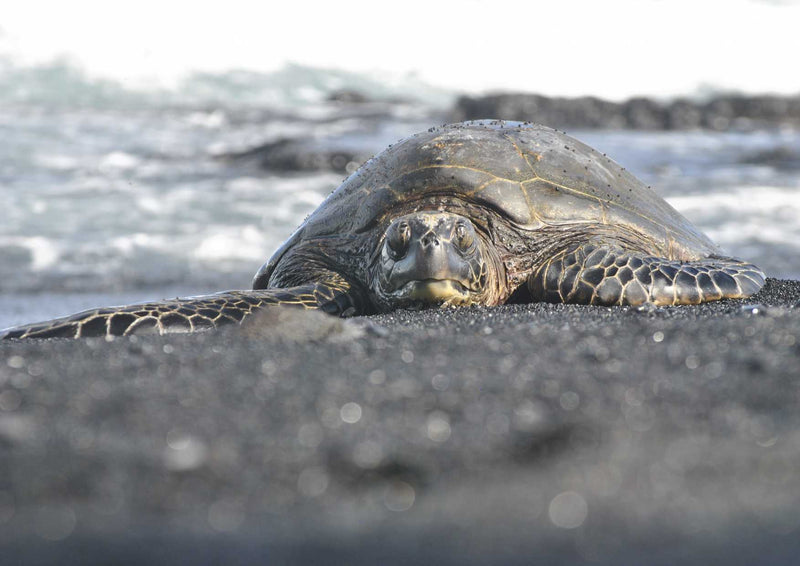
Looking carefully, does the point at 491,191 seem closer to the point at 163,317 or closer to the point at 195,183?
the point at 163,317

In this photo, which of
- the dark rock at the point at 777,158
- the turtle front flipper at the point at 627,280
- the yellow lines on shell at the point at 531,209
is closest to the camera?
the turtle front flipper at the point at 627,280

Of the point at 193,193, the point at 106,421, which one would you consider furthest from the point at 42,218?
the point at 106,421

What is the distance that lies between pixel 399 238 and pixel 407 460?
2464 millimetres

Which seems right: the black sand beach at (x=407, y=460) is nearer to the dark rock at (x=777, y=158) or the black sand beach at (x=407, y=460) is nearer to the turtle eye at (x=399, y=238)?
the turtle eye at (x=399, y=238)

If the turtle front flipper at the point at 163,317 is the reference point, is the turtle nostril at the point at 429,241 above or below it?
above

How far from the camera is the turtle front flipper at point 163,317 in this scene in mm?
3258

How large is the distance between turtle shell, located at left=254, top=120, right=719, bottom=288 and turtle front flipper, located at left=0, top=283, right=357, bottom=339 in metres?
0.81

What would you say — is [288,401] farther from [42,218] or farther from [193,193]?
[193,193]

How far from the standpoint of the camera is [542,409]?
5.12 feet

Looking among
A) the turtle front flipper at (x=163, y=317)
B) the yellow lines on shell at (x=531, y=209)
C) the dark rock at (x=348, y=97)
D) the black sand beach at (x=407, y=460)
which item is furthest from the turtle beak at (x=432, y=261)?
the dark rock at (x=348, y=97)

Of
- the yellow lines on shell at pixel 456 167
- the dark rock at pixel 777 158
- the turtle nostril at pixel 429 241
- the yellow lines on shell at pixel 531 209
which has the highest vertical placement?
the dark rock at pixel 777 158

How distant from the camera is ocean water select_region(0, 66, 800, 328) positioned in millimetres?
8992

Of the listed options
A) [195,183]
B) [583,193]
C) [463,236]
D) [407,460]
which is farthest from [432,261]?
[195,183]

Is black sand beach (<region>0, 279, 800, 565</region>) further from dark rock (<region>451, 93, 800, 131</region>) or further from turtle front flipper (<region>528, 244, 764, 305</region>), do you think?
dark rock (<region>451, 93, 800, 131</region>)
